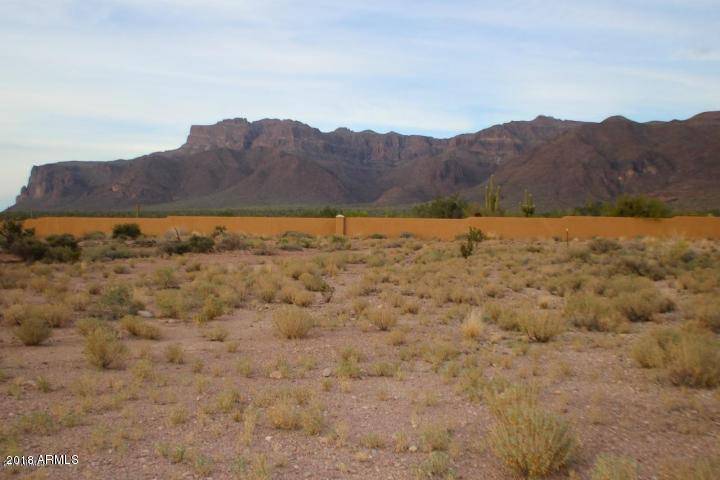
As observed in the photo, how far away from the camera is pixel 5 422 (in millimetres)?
8664

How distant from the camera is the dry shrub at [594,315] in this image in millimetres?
15836

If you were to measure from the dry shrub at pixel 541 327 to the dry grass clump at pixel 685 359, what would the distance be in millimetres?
2257

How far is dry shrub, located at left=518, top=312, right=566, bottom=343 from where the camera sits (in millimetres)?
14453

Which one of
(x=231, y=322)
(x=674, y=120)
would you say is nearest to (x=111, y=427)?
(x=231, y=322)

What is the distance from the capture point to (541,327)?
14461mm

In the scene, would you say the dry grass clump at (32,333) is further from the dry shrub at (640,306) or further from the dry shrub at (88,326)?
the dry shrub at (640,306)

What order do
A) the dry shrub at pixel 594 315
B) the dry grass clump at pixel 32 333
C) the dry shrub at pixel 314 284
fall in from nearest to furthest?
the dry grass clump at pixel 32 333 < the dry shrub at pixel 594 315 < the dry shrub at pixel 314 284

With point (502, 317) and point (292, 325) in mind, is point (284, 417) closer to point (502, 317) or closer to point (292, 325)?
point (292, 325)

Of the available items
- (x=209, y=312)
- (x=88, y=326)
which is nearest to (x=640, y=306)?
(x=209, y=312)

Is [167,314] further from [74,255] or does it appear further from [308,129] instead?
[308,129]

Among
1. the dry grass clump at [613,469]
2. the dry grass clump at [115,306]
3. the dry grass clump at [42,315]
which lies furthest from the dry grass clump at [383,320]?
the dry grass clump at [613,469]

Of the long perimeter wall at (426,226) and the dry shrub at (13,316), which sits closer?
the dry shrub at (13,316)

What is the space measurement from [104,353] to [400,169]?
497 feet

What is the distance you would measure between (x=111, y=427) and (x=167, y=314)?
933 cm
